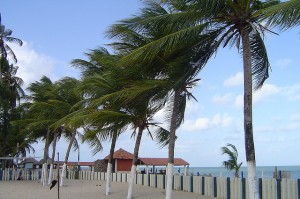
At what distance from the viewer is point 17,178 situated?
35.0 meters

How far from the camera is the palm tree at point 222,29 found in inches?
400

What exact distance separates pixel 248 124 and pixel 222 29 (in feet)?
9.49

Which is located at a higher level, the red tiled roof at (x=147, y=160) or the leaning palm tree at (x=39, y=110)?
the leaning palm tree at (x=39, y=110)

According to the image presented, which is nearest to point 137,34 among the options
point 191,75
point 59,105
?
point 191,75

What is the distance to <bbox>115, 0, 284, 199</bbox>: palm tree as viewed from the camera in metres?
10.2

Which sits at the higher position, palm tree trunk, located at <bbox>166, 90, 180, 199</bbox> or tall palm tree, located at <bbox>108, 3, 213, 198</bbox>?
tall palm tree, located at <bbox>108, 3, 213, 198</bbox>

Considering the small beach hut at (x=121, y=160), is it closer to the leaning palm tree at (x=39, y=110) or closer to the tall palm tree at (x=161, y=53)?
the leaning palm tree at (x=39, y=110)

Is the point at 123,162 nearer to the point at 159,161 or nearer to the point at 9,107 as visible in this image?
the point at 159,161

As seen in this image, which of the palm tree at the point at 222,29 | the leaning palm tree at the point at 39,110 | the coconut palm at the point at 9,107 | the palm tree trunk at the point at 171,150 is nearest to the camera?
the palm tree at the point at 222,29

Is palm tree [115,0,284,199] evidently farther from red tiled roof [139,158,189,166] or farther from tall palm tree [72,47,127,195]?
red tiled roof [139,158,189,166]

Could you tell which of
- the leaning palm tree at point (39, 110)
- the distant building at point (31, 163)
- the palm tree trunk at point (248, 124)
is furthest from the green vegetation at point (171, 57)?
the distant building at point (31, 163)

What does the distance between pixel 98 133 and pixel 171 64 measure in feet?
20.1

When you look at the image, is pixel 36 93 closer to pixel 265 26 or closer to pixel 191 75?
pixel 191 75

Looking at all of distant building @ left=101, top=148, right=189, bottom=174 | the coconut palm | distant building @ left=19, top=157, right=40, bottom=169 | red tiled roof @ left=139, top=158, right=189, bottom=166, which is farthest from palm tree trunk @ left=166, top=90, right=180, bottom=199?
distant building @ left=19, top=157, right=40, bottom=169
